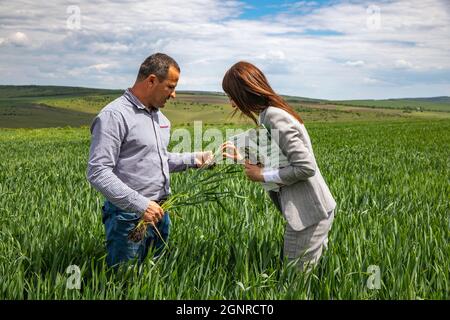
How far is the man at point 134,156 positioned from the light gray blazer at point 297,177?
61 cm

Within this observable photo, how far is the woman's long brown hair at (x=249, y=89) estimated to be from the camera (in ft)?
9.04

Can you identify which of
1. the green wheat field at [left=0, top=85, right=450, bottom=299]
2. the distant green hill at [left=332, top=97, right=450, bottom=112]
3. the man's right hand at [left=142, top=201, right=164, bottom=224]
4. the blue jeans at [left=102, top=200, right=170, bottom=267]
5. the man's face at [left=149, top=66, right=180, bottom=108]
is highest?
the man's face at [left=149, top=66, right=180, bottom=108]

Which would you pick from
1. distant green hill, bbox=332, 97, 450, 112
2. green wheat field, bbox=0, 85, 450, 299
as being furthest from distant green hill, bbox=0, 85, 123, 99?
green wheat field, bbox=0, 85, 450, 299

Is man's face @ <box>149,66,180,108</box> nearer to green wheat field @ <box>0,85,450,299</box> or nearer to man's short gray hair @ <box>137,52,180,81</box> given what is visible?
man's short gray hair @ <box>137,52,180,81</box>

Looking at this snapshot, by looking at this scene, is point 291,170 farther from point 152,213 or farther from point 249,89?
point 152,213

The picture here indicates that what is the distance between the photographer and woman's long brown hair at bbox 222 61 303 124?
275 cm

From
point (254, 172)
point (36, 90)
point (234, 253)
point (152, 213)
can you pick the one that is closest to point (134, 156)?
point (152, 213)

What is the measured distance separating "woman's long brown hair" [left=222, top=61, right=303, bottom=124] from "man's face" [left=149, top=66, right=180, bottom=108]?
0.90 feet

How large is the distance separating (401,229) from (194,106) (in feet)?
184

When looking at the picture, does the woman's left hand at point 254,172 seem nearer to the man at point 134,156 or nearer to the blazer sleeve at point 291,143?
the blazer sleeve at point 291,143

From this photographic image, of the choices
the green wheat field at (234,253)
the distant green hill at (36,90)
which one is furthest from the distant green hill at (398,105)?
the green wheat field at (234,253)
